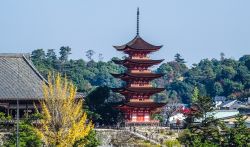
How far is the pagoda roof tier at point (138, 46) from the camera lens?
82.9 m

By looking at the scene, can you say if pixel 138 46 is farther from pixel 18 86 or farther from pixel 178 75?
pixel 178 75

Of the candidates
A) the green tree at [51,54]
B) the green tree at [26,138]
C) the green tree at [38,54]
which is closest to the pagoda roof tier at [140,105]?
the green tree at [26,138]

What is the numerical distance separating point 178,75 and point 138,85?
8967cm

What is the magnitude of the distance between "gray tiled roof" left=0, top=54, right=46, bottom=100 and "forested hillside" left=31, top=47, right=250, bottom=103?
53767mm

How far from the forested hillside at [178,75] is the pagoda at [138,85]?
4124 centimetres

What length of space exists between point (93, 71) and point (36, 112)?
106 meters

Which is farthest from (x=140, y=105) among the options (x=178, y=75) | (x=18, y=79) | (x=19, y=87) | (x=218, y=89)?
(x=178, y=75)

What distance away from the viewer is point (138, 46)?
83.4 m

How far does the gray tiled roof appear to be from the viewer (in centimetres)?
6538

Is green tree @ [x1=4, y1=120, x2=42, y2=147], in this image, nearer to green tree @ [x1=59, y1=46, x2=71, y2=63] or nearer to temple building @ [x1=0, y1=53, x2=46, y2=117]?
temple building @ [x1=0, y1=53, x2=46, y2=117]

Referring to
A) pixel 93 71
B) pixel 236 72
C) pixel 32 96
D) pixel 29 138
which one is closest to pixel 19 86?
pixel 32 96

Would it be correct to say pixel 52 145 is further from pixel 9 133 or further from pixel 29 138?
pixel 9 133

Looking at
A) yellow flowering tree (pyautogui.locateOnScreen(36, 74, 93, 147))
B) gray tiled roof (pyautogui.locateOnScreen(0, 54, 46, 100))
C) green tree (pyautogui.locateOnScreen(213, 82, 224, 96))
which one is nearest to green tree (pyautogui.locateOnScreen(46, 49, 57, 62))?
green tree (pyautogui.locateOnScreen(213, 82, 224, 96))

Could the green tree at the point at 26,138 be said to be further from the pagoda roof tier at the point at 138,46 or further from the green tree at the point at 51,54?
the green tree at the point at 51,54
